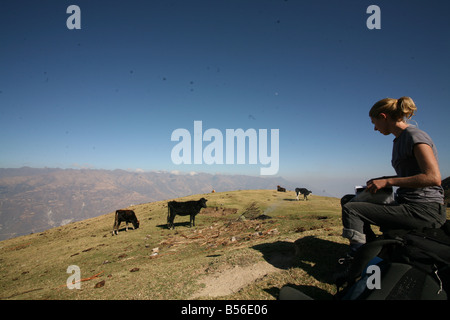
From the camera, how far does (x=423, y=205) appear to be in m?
3.31

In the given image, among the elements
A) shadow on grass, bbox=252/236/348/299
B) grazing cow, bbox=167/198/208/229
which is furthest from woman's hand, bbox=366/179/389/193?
grazing cow, bbox=167/198/208/229

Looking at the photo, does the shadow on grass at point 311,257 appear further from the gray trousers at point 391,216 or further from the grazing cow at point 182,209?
the grazing cow at point 182,209

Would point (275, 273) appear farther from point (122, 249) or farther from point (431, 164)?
point (122, 249)

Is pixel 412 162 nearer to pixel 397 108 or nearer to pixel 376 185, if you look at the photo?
pixel 376 185

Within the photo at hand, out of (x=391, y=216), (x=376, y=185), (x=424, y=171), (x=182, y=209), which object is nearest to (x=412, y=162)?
(x=424, y=171)

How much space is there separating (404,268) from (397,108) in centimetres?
265

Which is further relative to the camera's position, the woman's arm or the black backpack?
the woman's arm

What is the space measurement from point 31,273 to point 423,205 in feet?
56.6

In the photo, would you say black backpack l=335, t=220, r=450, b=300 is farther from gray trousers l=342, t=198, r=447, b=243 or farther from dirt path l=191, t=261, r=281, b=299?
dirt path l=191, t=261, r=281, b=299

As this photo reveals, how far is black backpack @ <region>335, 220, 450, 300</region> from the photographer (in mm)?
2363

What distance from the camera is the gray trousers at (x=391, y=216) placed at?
3.28 meters

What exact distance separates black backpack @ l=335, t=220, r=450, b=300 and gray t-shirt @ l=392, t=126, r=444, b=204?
1.63 feet
